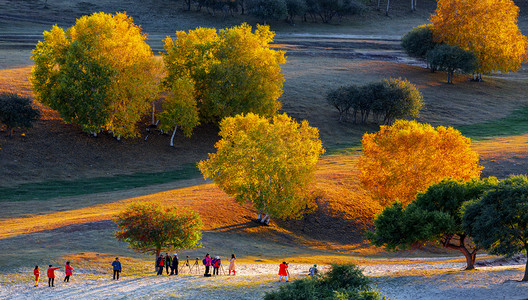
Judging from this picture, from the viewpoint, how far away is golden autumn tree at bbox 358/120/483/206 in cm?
5059

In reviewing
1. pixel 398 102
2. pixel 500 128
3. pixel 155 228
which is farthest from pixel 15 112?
pixel 500 128

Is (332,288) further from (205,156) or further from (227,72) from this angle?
(227,72)

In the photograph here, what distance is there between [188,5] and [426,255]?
383ft

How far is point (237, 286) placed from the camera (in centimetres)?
3112

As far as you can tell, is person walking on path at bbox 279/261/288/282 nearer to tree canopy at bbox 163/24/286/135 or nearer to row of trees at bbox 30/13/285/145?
row of trees at bbox 30/13/285/145

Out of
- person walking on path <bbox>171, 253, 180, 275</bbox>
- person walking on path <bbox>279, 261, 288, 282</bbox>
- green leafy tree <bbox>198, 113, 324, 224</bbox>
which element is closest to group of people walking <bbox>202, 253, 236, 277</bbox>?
person walking on path <bbox>171, 253, 180, 275</bbox>

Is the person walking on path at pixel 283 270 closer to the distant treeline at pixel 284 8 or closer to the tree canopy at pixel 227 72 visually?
the tree canopy at pixel 227 72

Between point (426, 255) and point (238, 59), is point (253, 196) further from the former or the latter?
point (238, 59)

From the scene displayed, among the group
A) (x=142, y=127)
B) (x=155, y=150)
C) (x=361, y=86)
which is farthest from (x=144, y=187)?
(x=361, y=86)

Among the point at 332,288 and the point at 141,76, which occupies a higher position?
the point at 141,76

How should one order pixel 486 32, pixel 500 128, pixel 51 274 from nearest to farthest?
1. pixel 51 274
2. pixel 500 128
3. pixel 486 32

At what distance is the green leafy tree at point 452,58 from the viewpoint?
104 m

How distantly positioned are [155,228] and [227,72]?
47573 mm

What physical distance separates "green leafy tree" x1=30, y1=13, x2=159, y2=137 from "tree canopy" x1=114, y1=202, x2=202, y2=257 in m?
39.6
